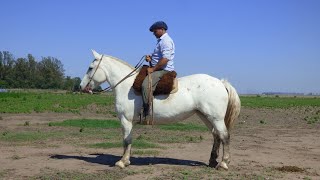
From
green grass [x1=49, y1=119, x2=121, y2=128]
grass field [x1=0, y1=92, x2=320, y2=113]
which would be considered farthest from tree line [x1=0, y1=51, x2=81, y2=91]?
green grass [x1=49, y1=119, x2=121, y2=128]

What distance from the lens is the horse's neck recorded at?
10148 millimetres

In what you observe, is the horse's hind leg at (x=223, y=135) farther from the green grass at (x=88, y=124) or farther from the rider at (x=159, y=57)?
the green grass at (x=88, y=124)

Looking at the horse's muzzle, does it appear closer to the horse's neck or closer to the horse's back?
the horse's neck

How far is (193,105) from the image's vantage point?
973 cm

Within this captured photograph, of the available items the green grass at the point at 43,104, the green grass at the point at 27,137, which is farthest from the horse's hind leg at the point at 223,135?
the green grass at the point at 43,104

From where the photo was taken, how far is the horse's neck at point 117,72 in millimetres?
10148

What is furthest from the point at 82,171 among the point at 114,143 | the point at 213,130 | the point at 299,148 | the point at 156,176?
the point at 299,148

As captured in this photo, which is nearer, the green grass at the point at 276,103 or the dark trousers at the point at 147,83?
the dark trousers at the point at 147,83

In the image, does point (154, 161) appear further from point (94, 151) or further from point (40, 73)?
point (40, 73)

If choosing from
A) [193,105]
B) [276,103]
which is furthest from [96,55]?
[276,103]

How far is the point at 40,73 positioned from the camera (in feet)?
378

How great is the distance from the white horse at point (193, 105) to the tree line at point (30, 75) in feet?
Answer: 341

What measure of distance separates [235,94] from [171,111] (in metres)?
1.58

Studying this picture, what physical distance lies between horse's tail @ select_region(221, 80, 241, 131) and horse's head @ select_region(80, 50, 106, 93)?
3.03 metres
